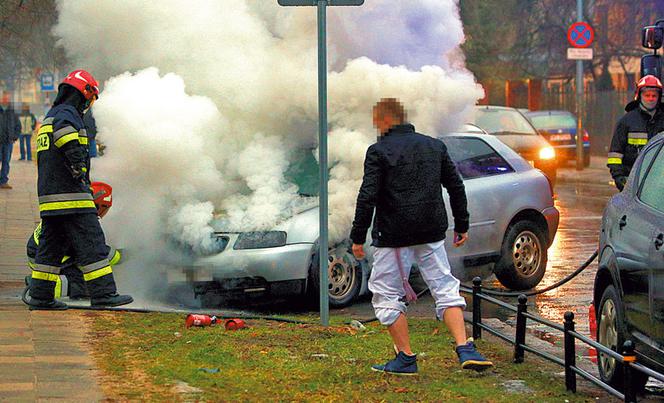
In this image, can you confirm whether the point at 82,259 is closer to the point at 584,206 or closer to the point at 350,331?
the point at 350,331

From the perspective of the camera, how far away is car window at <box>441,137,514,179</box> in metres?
11.2

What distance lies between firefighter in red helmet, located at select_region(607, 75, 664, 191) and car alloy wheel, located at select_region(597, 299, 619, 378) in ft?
10.9

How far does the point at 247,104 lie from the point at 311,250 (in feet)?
4.70

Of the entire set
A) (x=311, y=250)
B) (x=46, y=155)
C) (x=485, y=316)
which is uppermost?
(x=46, y=155)

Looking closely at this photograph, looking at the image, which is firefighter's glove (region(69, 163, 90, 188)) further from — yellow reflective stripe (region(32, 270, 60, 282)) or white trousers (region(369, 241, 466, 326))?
white trousers (region(369, 241, 466, 326))

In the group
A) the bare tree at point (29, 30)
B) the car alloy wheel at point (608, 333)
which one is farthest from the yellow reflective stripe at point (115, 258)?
the car alloy wheel at point (608, 333)

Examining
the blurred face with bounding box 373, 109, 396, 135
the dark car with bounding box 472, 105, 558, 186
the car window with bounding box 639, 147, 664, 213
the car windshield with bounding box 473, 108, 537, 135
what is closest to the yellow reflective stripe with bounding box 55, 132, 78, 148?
the blurred face with bounding box 373, 109, 396, 135

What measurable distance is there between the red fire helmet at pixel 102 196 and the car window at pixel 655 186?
4.46 meters

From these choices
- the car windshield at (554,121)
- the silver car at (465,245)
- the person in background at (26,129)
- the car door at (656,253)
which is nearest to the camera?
the car door at (656,253)

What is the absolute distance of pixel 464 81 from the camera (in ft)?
33.7

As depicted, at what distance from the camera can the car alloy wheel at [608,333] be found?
6.86 metres

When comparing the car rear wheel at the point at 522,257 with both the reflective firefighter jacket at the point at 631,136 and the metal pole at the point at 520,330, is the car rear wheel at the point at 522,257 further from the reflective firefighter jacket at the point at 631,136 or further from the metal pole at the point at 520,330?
the metal pole at the point at 520,330

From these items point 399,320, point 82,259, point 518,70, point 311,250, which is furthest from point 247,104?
point 518,70

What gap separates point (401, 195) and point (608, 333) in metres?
1.52
